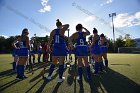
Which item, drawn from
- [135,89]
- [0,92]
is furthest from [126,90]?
[0,92]

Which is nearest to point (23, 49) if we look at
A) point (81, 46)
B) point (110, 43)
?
point (81, 46)

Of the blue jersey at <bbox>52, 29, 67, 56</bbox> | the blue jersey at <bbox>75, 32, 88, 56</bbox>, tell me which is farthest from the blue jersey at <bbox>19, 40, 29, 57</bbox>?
the blue jersey at <bbox>75, 32, 88, 56</bbox>

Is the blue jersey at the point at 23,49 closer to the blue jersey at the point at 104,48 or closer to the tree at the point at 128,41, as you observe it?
the blue jersey at the point at 104,48

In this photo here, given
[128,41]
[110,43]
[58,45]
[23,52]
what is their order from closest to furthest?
[58,45], [23,52], [110,43], [128,41]

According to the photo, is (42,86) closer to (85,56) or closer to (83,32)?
(85,56)

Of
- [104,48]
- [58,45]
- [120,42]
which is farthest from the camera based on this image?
[120,42]

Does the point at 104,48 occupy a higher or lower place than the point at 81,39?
lower

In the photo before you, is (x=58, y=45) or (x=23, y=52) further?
(x=23, y=52)

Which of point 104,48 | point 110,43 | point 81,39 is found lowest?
point 104,48

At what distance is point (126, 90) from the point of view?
24.2 feet

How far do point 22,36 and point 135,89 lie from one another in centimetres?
544

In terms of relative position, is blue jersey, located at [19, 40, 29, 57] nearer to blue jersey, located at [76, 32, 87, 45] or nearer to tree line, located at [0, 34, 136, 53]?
blue jersey, located at [76, 32, 87, 45]

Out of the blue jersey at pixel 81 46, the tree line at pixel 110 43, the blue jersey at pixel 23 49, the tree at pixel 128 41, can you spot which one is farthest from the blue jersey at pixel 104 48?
the tree at pixel 128 41

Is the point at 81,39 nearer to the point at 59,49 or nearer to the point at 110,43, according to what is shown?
the point at 59,49
